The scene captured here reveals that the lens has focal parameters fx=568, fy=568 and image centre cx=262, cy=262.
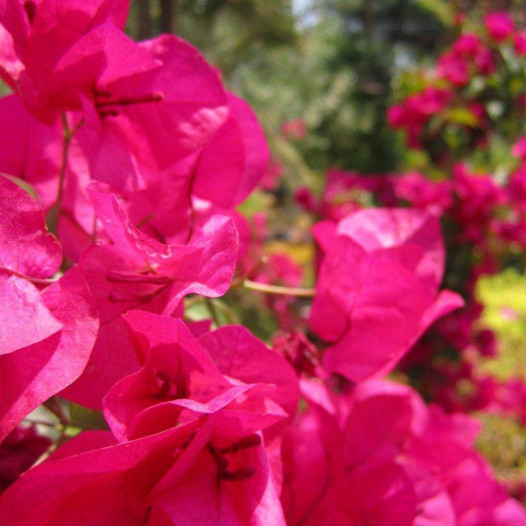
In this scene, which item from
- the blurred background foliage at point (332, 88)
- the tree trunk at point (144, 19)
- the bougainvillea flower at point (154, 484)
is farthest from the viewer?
the blurred background foliage at point (332, 88)

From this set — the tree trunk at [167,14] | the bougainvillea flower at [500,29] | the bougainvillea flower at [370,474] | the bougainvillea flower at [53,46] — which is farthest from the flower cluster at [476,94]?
the bougainvillea flower at [53,46]

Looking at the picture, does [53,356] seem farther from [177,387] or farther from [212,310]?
[212,310]

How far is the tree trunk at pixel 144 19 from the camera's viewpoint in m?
0.85

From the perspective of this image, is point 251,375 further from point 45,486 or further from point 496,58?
point 496,58

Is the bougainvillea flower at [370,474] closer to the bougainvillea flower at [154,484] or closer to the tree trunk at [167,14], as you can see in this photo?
the bougainvillea flower at [154,484]

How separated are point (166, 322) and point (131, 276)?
0.04m

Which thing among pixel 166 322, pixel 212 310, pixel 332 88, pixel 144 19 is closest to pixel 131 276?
Result: pixel 166 322

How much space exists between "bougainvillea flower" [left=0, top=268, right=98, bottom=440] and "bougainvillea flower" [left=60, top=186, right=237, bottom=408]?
0.06 feet

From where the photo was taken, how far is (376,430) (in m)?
0.35

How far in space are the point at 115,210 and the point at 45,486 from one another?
0.11 metres

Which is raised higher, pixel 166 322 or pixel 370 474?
pixel 166 322

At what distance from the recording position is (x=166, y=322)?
0.22 meters

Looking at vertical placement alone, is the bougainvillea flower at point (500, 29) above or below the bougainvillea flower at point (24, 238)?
below

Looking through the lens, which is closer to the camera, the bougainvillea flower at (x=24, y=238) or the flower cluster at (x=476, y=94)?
the bougainvillea flower at (x=24, y=238)
